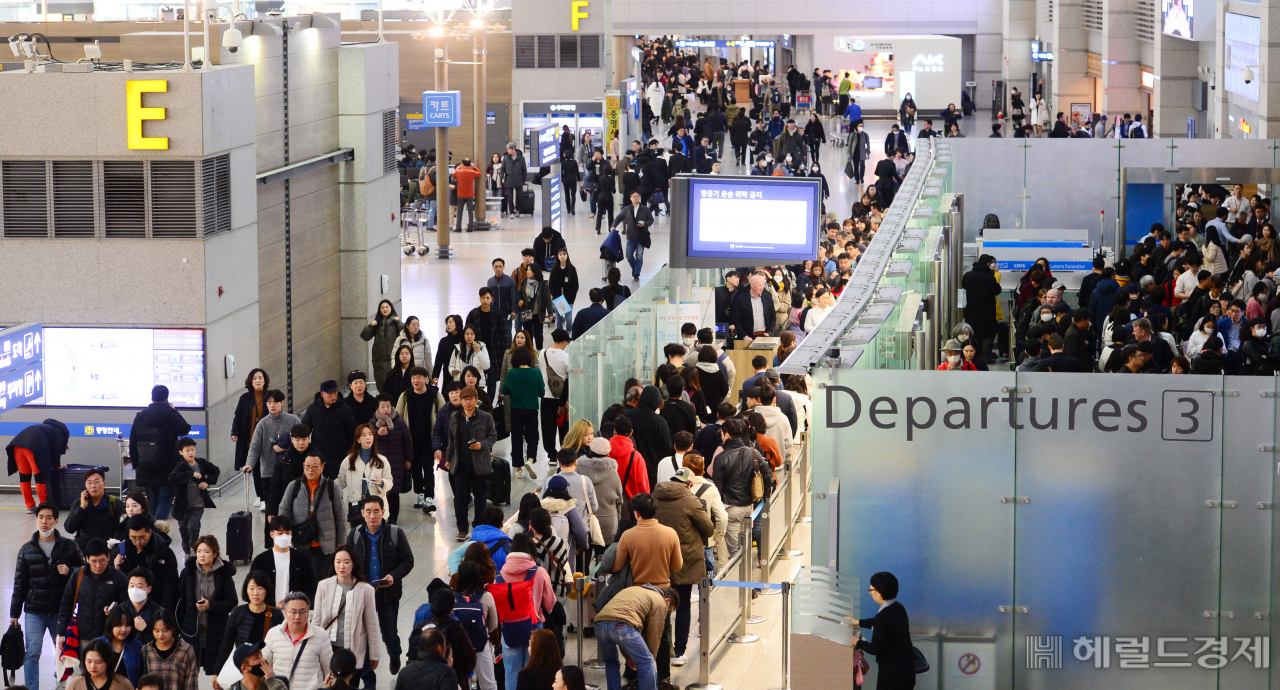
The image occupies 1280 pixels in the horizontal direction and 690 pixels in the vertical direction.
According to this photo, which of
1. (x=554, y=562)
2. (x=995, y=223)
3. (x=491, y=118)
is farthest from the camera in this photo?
(x=491, y=118)

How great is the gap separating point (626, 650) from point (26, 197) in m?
7.86

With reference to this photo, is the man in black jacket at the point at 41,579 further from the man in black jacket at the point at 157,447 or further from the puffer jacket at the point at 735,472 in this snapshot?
the puffer jacket at the point at 735,472

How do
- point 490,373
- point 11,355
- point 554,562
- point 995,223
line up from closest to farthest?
point 554,562, point 11,355, point 490,373, point 995,223

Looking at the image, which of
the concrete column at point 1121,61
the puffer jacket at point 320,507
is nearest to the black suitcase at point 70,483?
the puffer jacket at point 320,507

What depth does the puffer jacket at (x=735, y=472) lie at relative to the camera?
33.2 feet

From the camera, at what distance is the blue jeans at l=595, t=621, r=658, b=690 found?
324 inches

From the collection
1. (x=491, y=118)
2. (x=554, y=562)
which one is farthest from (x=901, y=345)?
(x=491, y=118)

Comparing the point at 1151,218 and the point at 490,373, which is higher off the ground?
the point at 1151,218

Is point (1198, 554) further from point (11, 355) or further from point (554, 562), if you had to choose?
point (11, 355)

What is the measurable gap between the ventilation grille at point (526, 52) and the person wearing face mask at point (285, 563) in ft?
96.6

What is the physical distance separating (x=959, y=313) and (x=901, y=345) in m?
7.59

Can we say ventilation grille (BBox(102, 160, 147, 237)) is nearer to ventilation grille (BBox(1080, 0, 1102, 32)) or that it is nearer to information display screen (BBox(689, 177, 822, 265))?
information display screen (BBox(689, 177, 822, 265))

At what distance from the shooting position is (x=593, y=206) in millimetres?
31656

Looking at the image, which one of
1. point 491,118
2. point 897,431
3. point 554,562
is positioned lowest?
point 554,562
